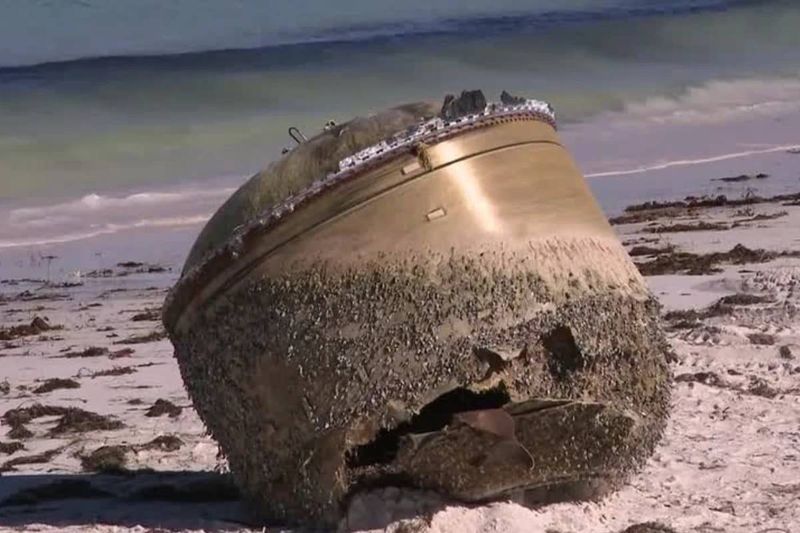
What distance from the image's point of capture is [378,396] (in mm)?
4469

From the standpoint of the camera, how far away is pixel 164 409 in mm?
7324

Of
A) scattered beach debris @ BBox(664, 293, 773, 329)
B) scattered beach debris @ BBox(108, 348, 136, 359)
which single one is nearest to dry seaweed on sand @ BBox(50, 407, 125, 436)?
scattered beach debris @ BBox(108, 348, 136, 359)

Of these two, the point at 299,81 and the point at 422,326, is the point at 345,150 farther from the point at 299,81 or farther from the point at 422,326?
the point at 299,81

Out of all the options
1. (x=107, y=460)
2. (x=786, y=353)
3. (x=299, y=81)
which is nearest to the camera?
(x=107, y=460)

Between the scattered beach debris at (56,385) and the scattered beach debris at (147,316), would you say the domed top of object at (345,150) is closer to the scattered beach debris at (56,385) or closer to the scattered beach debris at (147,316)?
the scattered beach debris at (56,385)

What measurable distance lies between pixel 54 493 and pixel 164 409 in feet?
5.07

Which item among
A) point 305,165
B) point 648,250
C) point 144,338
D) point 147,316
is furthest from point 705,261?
point 305,165

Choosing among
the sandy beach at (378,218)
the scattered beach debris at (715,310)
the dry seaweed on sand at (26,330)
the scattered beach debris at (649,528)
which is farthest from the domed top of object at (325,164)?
the dry seaweed on sand at (26,330)

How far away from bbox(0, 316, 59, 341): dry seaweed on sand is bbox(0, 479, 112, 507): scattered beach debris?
489 centimetres

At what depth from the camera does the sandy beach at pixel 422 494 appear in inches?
193

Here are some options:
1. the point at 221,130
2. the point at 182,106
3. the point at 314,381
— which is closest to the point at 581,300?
the point at 314,381

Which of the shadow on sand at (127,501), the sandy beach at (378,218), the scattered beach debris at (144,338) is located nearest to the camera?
the shadow on sand at (127,501)

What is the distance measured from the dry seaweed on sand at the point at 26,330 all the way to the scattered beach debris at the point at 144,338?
3.63ft

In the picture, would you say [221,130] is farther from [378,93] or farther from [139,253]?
[139,253]
